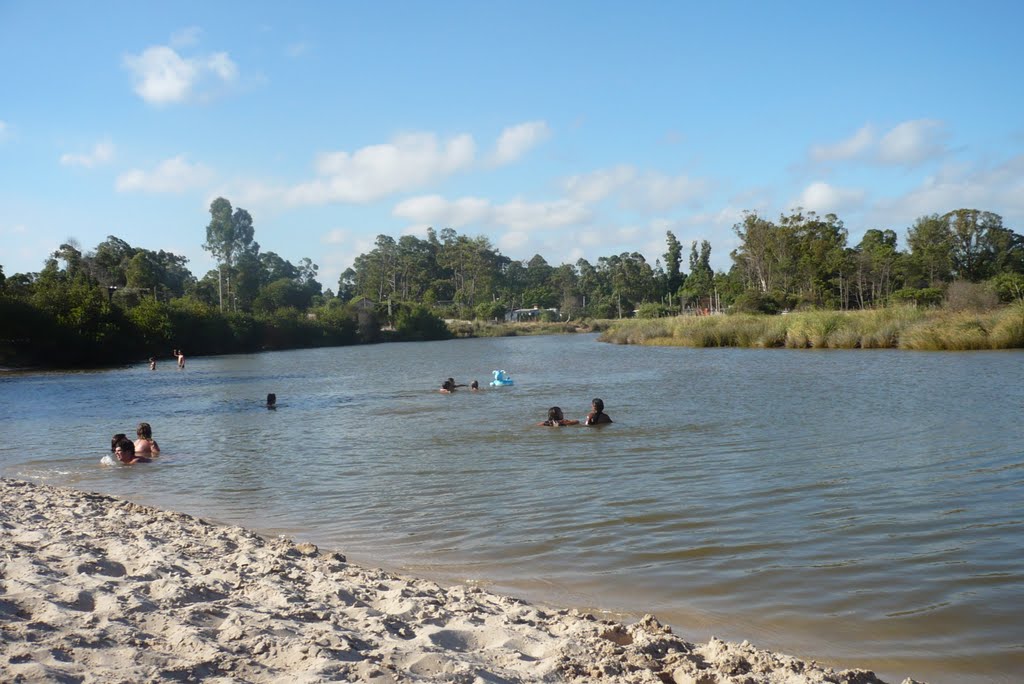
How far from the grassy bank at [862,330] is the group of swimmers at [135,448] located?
3354 cm

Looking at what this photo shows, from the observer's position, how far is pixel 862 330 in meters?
41.4

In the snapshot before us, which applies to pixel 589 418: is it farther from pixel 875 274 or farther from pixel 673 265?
pixel 673 265

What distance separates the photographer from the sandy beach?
4.06 metres

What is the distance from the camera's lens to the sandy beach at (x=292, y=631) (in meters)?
4.06

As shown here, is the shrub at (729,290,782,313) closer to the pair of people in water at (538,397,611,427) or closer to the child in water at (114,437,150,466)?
the pair of people in water at (538,397,611,427)

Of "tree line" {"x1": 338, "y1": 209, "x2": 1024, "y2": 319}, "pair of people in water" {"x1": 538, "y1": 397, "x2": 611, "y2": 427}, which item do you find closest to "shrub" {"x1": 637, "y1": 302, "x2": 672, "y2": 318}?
"tree line" {"x1": 338, "y1": 209, "x2": 1024, "y2": 319}

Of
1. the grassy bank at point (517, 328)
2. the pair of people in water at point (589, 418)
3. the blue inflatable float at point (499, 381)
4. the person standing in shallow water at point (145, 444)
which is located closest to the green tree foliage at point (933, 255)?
the grassy bank at point (517, 328)

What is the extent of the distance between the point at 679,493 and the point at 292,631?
6.19m

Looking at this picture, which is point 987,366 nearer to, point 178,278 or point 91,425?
Result: point 91,425

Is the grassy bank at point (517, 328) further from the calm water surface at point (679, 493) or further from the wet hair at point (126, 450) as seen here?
the wet hair at point (126, 450)

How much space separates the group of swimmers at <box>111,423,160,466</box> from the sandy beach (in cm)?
727

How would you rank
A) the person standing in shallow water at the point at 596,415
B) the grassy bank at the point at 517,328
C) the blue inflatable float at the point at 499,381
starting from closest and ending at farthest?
the person standing in shallow water at the point at 596,415, the blue inflatable float at the point at 499,381, the grassy bank at the point at 517,328

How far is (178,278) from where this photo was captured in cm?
10688

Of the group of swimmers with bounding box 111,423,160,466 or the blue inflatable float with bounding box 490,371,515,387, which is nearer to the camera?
the group of swimmers with bounding box 111,423,160,466
